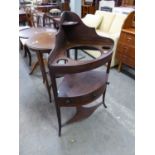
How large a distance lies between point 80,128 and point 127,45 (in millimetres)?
1481

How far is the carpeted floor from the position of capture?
5.30 feet

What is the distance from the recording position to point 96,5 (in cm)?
648

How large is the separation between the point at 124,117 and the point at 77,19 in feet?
4.02

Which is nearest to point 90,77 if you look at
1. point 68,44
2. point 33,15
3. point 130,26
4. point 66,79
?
point 66,79

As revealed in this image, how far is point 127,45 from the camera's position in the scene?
265cm

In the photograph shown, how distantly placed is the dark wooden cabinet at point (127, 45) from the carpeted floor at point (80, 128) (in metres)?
0.47

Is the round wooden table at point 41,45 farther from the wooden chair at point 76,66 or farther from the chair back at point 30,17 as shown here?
the chair back at point 30,17

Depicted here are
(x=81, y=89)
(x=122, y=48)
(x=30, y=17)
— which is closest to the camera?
(x=81, y=89)

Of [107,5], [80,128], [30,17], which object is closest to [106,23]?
[30,17]

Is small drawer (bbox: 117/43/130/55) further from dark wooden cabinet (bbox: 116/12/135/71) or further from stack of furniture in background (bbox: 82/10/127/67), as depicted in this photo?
stack of furniture in background (bbox: 82/10/127/67)

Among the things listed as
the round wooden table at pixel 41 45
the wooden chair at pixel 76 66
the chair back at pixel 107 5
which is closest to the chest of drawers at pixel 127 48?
the wooden chair at pixel 76 66

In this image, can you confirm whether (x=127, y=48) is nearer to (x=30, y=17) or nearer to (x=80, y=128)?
(x=80, y=128)

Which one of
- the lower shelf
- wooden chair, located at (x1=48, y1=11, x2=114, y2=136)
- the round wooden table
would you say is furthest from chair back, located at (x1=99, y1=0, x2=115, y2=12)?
the lower shelf
